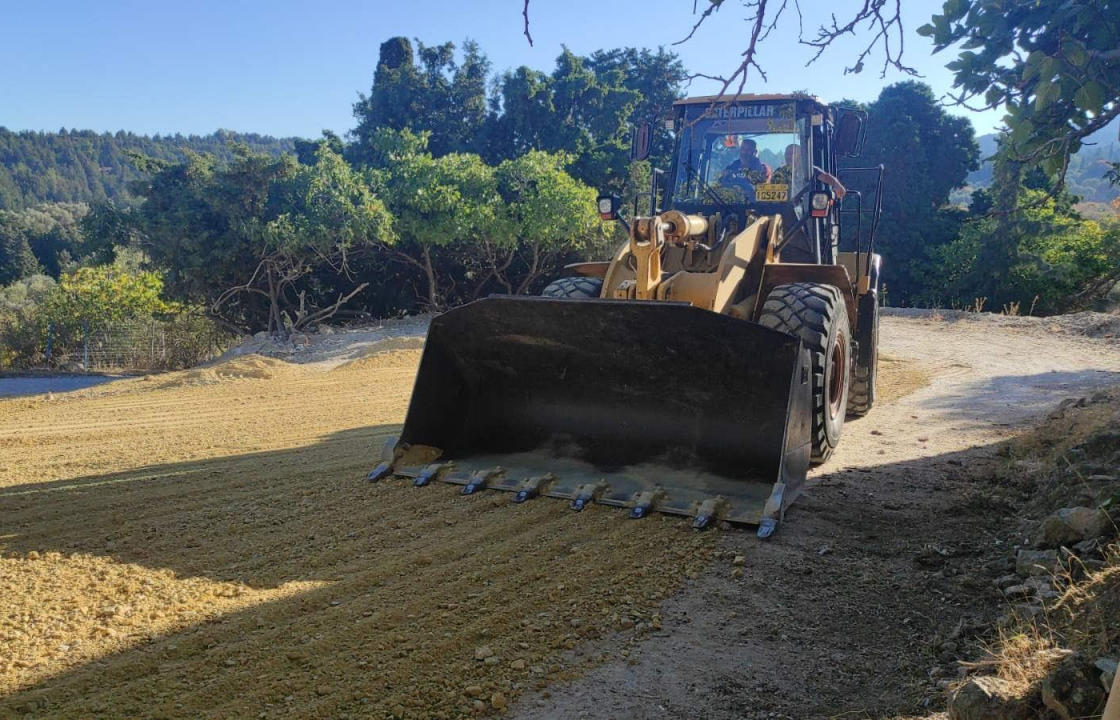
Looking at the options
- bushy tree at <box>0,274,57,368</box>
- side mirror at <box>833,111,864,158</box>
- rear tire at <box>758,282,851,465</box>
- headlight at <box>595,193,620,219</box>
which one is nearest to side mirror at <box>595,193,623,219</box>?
headlight at <box>595,193,620,219</box>

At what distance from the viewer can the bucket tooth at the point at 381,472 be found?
579 centimetres

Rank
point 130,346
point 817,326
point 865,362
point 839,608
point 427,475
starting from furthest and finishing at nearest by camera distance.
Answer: point 130,346 < point 865,362 < point 817,326 < point 427,475 < point 839,608

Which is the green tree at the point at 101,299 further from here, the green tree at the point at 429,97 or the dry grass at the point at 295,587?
the dry grass at the point at 295,587

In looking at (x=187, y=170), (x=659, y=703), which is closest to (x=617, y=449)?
(x=659, y=703)

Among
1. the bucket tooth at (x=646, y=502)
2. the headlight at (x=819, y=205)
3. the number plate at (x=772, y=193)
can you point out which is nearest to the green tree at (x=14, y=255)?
the number plate at (x=772, y=193)

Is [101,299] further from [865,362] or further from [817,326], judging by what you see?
[817,326]

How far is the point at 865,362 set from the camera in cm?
834

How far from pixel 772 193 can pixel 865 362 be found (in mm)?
2141

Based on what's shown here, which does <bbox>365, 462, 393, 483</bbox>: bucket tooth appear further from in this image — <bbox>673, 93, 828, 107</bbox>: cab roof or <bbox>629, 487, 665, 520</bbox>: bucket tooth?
<bbox>673, 93, 828, 107</bbox>: cab roof

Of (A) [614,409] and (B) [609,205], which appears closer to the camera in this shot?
(A) [614,409]

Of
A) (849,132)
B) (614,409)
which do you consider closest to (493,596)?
(614,409)

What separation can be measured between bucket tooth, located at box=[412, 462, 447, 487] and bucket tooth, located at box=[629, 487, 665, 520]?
135 cm

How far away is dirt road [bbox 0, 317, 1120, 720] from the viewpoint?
3.07 metres

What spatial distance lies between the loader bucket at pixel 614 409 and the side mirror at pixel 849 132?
296 centimetres
